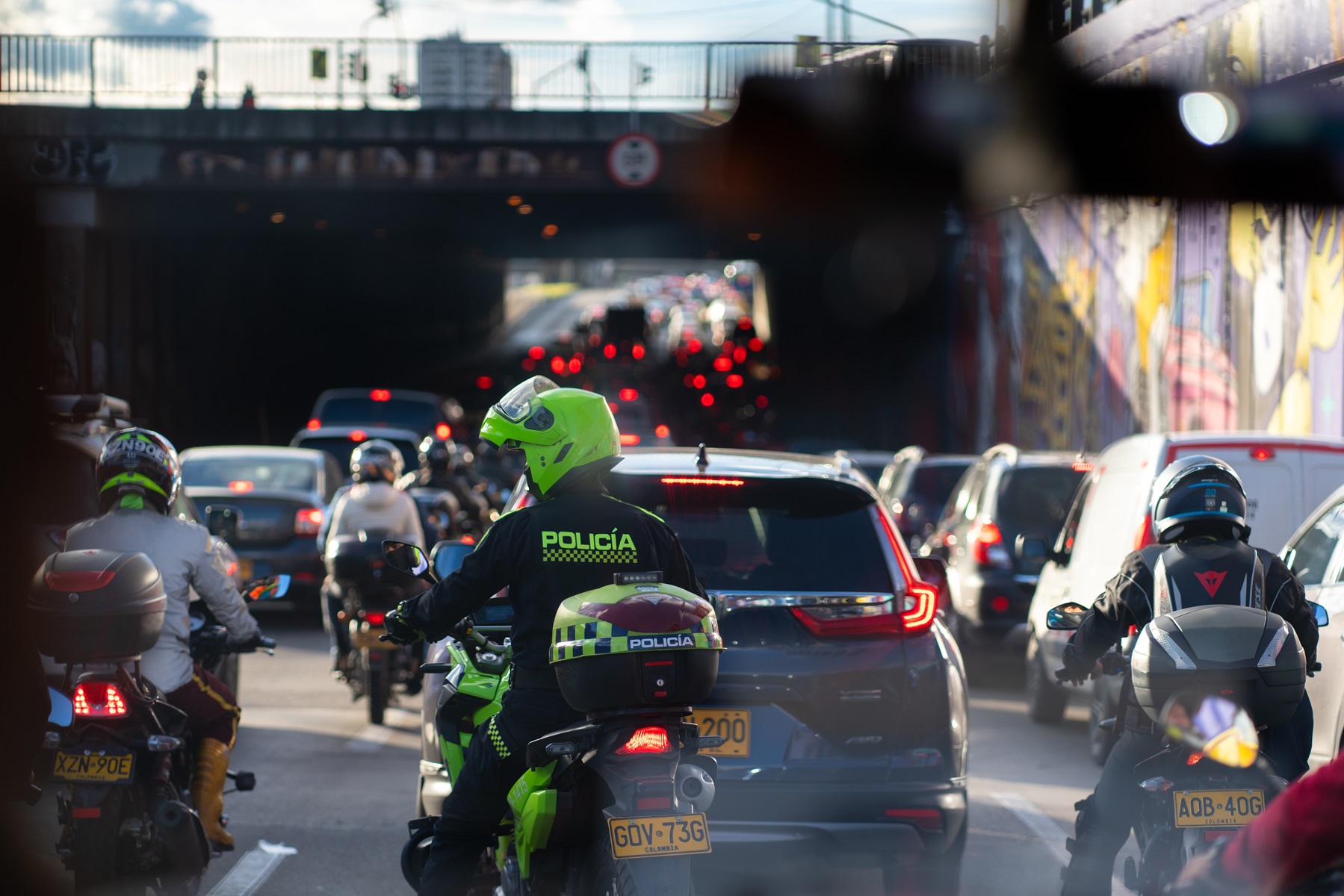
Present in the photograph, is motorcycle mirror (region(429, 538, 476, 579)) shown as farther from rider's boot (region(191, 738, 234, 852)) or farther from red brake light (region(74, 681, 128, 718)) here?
rider's boot (region(191, 738, 234, 852))

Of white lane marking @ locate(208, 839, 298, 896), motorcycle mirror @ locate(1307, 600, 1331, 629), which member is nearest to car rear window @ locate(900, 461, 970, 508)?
white lane marking @ locate(208, 839, 298, 896)

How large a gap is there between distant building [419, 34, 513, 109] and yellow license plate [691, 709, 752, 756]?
26038 millimetres

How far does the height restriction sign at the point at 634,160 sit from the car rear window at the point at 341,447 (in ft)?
34.6

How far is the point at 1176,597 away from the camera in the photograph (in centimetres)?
499

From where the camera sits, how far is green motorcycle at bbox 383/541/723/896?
13.2ft

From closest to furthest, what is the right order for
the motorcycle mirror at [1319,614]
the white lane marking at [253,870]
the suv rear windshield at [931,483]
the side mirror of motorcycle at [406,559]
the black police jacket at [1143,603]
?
the side mirror of motorcycle at [406,559] → the black police jacket at [1143,603] → the motorcycle mirror at [1319,614] → the white lane marking at [253,870] → the suv rear windshield at [931,483]

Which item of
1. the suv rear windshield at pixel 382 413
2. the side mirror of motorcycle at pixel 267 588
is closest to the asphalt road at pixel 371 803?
the side mirror of motorcycle at pixel 267 588

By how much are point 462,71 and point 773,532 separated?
2709cm

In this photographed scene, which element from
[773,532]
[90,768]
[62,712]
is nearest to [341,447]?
[773,532]

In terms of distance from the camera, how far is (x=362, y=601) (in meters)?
11.4

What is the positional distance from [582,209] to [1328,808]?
35.4 m

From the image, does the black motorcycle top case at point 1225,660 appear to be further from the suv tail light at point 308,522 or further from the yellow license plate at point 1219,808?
the suv tail light at point 308,522

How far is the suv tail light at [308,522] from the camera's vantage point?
16.5 m

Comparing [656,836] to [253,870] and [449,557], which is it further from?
[253,870]
